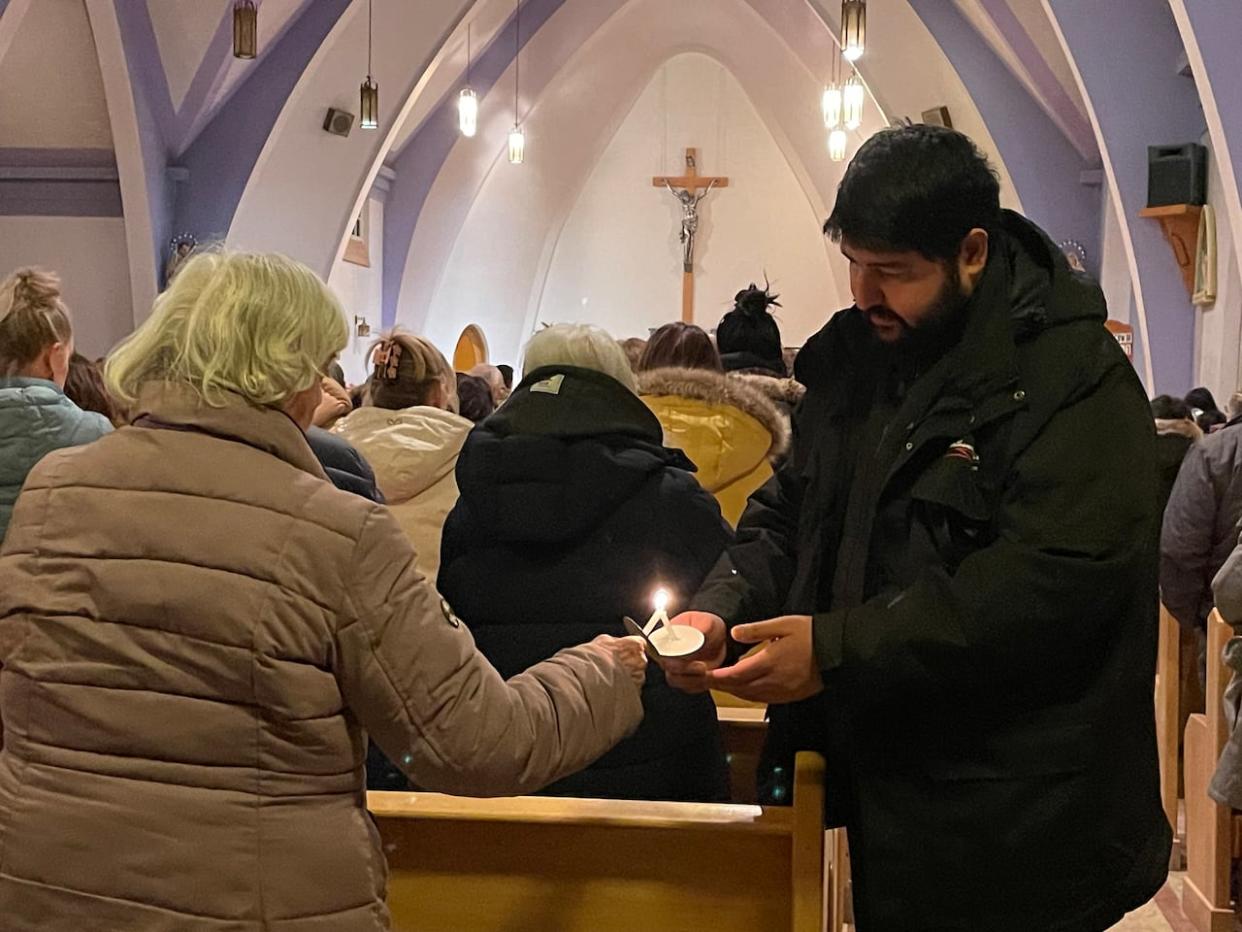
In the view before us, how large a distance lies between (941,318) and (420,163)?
1523cm

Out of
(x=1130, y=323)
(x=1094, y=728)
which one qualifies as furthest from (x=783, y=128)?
(x=1094, y=728)

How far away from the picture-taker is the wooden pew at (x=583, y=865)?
2221 mm

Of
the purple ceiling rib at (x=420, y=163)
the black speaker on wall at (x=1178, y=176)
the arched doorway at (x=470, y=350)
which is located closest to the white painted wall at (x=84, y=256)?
the purple ceiling rib at (x=420, y=163)

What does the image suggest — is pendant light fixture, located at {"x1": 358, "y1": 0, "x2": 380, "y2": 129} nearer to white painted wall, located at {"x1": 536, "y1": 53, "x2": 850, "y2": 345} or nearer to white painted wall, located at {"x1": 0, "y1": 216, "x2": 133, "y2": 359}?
white painted wall, located at {"x1": 0, "y1": 216, "x2": 133, "y2": 359}

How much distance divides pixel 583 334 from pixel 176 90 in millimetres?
8871

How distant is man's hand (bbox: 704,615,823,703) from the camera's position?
6.07ft

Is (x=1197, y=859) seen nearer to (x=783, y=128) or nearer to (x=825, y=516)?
(x=825, y=516)

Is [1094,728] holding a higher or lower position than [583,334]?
lower

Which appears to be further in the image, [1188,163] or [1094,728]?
[1188,163]

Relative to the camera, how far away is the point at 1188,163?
29.0 feet

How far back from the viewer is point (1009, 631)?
1775mm

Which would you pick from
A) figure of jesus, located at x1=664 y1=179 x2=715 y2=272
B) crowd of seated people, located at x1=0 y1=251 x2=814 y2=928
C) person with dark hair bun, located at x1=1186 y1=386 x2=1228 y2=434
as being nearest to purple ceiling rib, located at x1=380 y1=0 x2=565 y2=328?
figure of jesus, located at x1=664 y1=179 x2=715 y2=272

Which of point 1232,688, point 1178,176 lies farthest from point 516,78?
point 1232,688

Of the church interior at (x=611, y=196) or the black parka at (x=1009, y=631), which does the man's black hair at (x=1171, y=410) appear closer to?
the church interior at (x=611, y=196)
